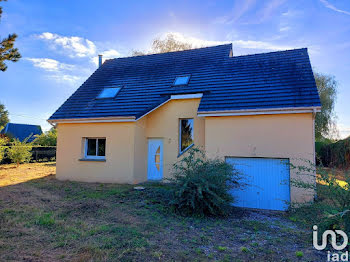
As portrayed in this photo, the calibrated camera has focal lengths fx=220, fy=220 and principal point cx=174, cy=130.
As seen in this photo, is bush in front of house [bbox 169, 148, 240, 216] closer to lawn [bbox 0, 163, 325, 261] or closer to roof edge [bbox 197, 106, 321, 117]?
lawn [bbox 0, 163, 325, 261]

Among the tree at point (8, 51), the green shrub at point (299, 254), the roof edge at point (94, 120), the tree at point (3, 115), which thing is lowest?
the green shrub at point (299, 254)

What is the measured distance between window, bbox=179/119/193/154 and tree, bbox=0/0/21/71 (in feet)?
24.5

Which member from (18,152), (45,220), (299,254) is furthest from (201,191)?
(18,152)

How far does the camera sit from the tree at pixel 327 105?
22.4m

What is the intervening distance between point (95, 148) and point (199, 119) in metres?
5.73

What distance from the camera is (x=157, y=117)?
38.2 ft

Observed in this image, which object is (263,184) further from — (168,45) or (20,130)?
(20,130)

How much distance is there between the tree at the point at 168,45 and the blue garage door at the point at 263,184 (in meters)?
19.5

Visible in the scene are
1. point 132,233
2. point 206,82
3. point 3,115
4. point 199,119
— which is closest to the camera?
point 132,233

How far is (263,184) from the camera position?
848 cm

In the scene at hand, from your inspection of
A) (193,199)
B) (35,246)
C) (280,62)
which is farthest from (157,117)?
(35,246)

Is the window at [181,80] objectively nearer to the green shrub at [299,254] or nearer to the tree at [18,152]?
the green shrub at [299,254]

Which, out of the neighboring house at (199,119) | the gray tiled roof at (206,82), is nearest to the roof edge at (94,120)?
the neighboring house at (199,119)

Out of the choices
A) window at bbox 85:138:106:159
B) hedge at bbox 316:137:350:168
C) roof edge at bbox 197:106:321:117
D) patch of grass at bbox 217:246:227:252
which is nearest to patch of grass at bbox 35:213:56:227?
patch of grass at bbox 217:246:227:252
